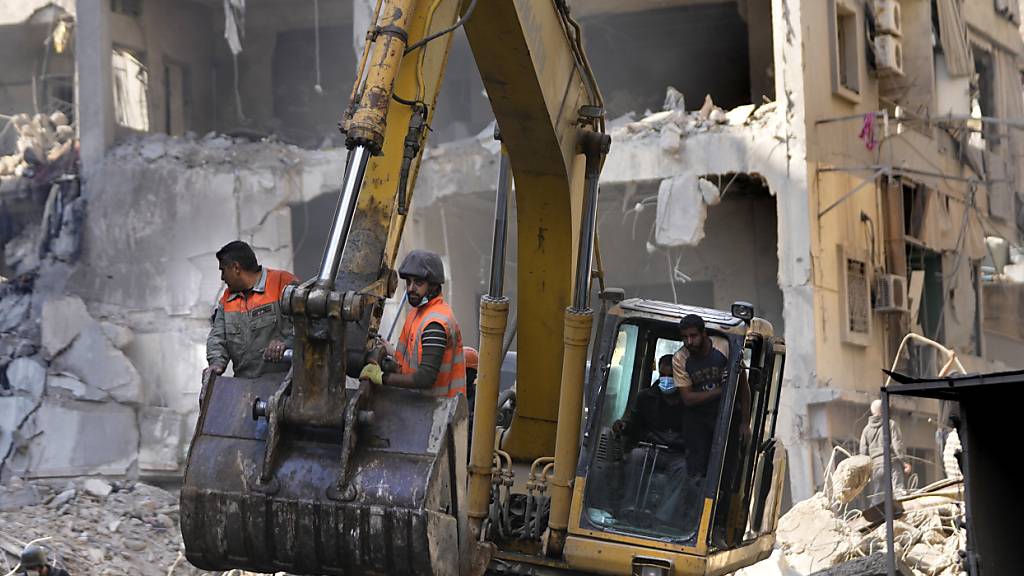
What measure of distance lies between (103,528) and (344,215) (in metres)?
12.1

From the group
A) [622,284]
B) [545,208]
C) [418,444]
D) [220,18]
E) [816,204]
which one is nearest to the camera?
[418,444]

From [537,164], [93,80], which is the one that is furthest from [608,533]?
[93,80]

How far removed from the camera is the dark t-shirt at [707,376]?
7758 mm

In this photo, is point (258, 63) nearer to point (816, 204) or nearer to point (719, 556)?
point (816, 204)

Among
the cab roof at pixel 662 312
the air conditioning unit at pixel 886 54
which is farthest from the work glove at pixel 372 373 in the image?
the air conditioning unit at pixel 886 54

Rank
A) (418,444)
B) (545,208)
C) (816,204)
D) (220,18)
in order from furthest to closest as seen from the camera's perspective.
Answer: (220,18)
(816,204)
(545,208)
(418,444)

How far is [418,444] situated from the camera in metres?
5.00

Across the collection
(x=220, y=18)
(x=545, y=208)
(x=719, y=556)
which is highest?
(x=220, y=18)

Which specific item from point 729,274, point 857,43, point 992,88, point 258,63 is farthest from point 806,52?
point 258,63

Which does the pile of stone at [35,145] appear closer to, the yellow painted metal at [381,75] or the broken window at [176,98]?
the broken window at [176,98]

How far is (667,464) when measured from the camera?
25.8ft

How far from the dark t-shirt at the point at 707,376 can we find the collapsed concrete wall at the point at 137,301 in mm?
12189

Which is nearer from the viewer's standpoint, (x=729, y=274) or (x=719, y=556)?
(x=719, y=556)

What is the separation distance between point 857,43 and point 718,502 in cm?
1285
